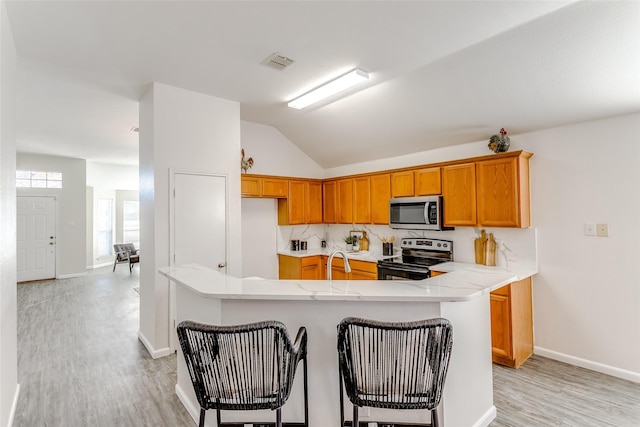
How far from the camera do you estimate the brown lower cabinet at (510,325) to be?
3055mm

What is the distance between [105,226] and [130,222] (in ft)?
2.18

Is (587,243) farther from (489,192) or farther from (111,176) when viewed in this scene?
(111,176)

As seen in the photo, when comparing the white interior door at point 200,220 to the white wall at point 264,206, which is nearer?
the white interior door at point 200,220

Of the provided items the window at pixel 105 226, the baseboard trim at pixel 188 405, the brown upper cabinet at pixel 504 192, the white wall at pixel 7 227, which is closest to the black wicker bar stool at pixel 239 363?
the baseboard trim at pixel 188 405

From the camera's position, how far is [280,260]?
516 cm

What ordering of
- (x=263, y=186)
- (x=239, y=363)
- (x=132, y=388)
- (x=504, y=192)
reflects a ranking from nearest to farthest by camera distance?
(x=239, y=363), (x=132, y=388), (x=504, y=192), (x=263, y=186)

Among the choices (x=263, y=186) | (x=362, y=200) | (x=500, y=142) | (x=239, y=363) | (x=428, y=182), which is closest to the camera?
(x=239, y=363)

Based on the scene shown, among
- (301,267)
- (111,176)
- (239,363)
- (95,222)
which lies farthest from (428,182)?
(95,222)

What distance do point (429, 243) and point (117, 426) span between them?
3641 millimetres

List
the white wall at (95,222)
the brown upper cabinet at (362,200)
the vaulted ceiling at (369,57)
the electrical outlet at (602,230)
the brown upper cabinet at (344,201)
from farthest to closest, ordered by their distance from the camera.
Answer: the white wall at (95,222), the brown upper cabinet at (344,201), the brown upper cabinet at (362,200), the electrical outlet at (602,230), the vaulted ceiling at (369,57)

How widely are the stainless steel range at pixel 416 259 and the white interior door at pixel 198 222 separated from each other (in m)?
2.02

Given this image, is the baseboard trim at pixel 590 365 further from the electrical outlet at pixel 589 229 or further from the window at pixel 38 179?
the window at pixel 38 179

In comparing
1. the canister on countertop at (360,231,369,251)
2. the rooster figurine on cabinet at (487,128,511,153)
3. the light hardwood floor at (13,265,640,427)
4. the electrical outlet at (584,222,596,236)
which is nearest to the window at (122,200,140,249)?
the light hardwood floor at (13,265,640,427)

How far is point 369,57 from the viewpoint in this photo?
2.83 m
